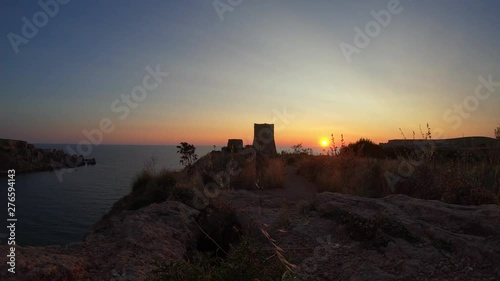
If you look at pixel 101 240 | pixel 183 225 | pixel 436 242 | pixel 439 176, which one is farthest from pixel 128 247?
pixel 439 176

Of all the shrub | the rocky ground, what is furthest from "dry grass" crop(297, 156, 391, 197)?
the shrub

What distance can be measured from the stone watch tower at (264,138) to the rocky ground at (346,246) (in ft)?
59.2

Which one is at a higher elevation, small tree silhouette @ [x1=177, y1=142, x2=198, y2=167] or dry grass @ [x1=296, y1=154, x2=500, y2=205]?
small tree silhouette @ [x1=177, y1=142, x2=198, y2=167]

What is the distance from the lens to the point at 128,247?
4.00 meters

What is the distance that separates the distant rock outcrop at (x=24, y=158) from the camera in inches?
1309

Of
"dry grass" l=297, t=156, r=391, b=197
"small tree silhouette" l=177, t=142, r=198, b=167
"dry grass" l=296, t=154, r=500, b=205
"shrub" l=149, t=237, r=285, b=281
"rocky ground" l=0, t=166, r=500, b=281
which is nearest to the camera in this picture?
"shrub" l=149, t=237, r=285, b=281

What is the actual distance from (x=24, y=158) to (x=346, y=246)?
41721mm

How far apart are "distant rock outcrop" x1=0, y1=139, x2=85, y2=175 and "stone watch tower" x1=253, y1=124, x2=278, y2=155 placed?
22428 millimetres

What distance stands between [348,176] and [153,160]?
29.9ft

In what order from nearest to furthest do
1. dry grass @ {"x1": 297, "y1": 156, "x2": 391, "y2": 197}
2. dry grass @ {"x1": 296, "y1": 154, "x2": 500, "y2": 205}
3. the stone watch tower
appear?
dry grass @ {"x1": 296, "y1": 154, "x2": 500, "y2": 205}
dry grass @ {"x1": 297, "y1": 156, "x2": 391, "y2": 197}
the stone watch tower

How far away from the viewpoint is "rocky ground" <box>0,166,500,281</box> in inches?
120

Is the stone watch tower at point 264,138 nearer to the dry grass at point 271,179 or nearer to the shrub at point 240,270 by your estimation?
the dry grass at point 271,179

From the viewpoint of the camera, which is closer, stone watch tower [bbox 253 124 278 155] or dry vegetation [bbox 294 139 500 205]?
dry vegetation [bbox 294 139 500 205]

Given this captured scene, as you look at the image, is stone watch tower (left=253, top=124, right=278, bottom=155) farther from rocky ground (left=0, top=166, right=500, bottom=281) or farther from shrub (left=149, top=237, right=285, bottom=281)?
shrub (left=149, top=237, right=285, bottom=281)
